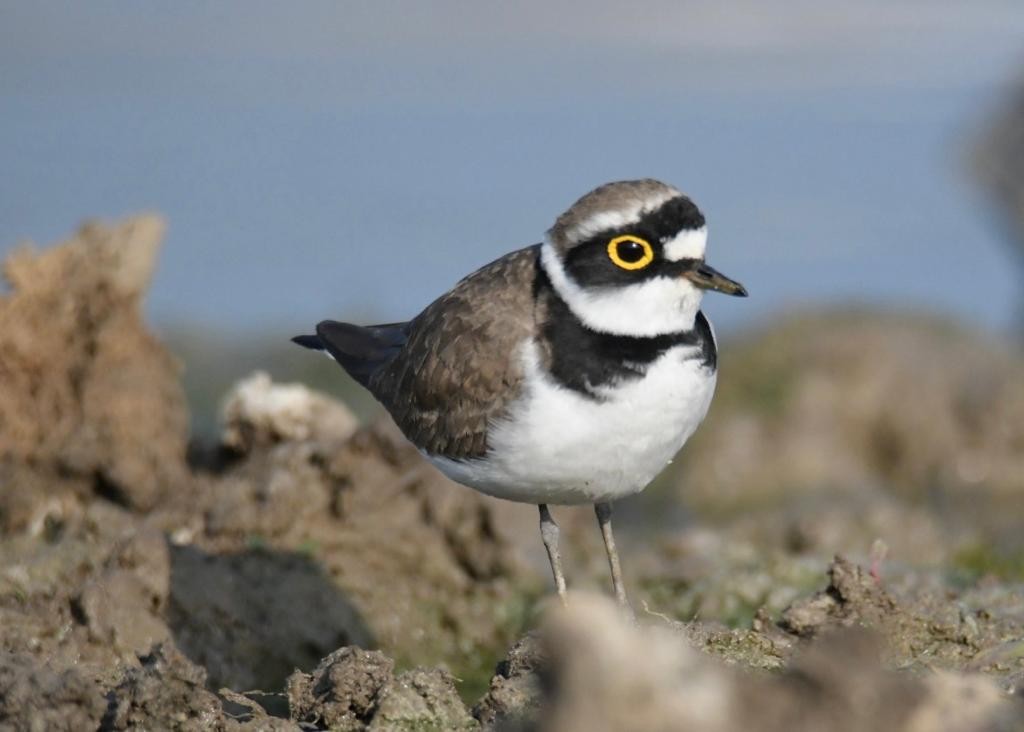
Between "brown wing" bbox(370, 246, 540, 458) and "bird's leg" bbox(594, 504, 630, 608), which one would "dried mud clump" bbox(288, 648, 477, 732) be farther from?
"bird's leg" bbox(594, 504, 630, 608)

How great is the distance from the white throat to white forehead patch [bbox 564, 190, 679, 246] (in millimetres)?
219

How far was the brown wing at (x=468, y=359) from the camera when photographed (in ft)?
18.8

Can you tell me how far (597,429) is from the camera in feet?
17.8

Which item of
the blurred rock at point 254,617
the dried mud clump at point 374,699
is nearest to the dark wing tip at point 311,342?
the blurred rock at point 254,617

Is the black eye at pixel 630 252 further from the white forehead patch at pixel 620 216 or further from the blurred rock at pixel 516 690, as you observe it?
the blurred rock at pixel 516 690

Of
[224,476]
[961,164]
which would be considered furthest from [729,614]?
[961,164]

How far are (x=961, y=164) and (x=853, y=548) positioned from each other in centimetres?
1470

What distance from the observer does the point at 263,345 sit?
19578 millimetres

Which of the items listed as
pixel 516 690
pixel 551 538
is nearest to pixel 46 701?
pixel 516 690

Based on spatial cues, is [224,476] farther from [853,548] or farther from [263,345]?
[263,345]

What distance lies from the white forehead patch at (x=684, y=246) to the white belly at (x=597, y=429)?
13.3 inches

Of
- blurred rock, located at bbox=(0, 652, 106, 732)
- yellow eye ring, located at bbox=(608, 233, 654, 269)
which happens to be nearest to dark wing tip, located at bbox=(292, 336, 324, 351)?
yellow eye ring, located at bbox=(608, 233, 654, 269)

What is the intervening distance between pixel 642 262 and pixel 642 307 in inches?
6.5

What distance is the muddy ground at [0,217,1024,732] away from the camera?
510 cm
